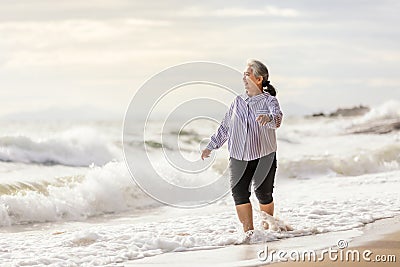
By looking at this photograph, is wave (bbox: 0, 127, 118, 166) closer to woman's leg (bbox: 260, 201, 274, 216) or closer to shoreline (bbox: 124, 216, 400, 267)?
woman's leg (bbox: 260, 201, 274, 216)

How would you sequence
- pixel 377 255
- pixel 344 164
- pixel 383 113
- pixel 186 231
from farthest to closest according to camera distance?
pixel 383 113 → pixel 344 164 → pixel 186 231 → pixel 377 255

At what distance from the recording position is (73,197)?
428 inches

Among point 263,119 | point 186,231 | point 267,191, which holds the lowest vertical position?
point 186,231

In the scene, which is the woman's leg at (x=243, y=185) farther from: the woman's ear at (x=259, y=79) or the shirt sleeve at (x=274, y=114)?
the woman's ear at (x=259, y=79)

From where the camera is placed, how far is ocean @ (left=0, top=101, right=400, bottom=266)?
696 centimetres

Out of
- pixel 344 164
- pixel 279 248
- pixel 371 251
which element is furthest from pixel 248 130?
pixel 344 164

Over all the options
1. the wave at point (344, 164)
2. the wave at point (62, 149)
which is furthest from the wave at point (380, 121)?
the wave at point (62, 149)

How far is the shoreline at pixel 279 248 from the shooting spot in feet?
20.2

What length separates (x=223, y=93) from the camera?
7398mm

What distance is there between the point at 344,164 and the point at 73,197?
22.6 feet

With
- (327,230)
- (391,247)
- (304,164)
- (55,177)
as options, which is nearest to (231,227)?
(327,230)

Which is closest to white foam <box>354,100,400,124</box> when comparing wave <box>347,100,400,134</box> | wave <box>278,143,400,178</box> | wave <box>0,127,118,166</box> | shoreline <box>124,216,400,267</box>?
wave <box>347,100,400,134</box>

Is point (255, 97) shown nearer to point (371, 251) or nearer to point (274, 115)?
point (274, 115)

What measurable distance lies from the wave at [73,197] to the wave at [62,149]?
8.53 feet
